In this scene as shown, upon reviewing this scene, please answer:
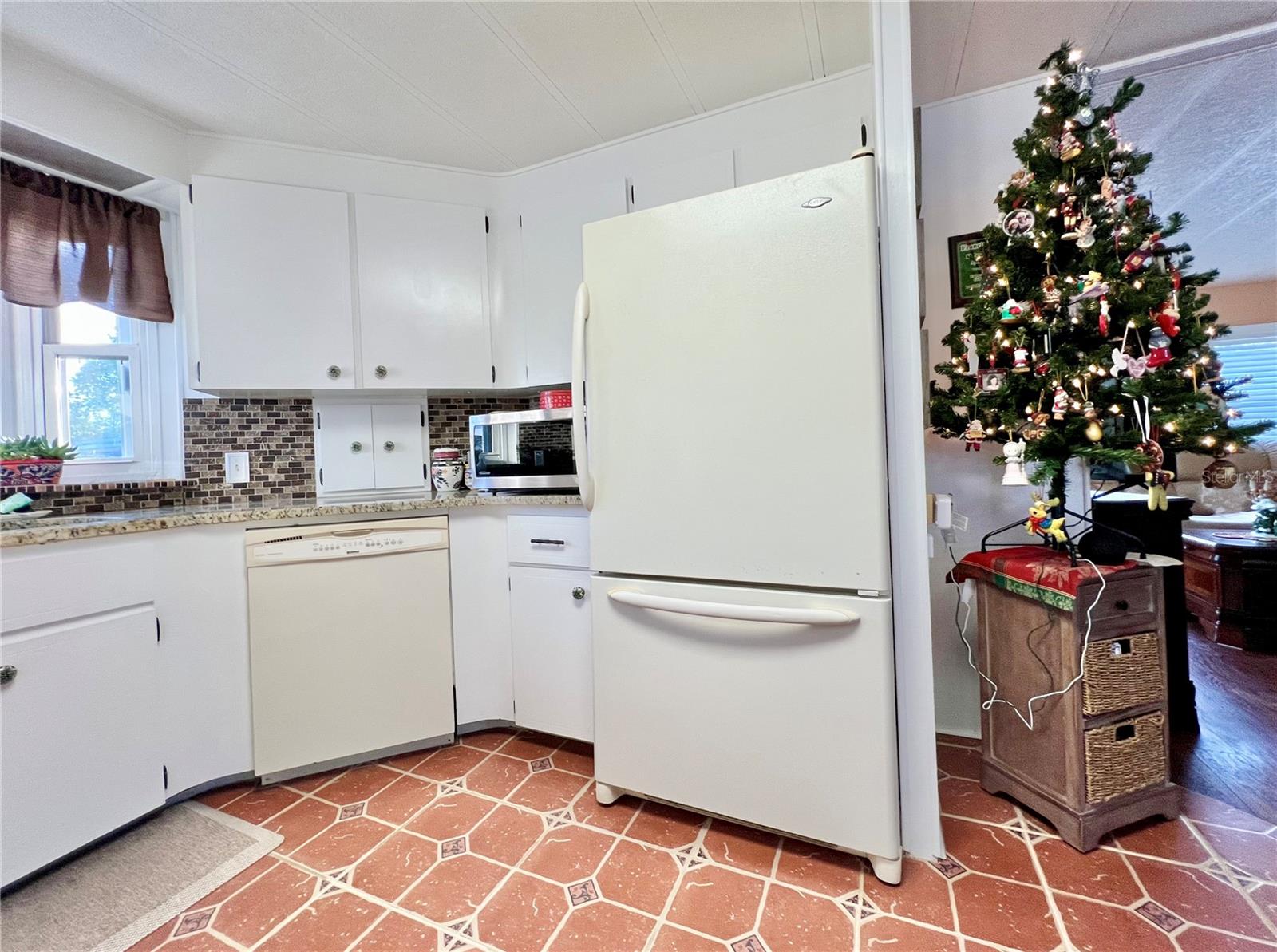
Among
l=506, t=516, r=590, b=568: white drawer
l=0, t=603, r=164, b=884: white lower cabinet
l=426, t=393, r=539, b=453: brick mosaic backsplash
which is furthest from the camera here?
l=426, t=393, r=539, b=453: brick mosaic backsplash

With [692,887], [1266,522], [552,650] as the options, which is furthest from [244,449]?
[1266,522]

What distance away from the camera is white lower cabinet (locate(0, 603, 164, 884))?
4.14ft

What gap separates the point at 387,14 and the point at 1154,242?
2104 mm

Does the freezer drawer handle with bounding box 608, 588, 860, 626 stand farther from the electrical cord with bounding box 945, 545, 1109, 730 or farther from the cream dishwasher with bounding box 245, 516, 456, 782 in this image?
the cream dishwasher with bounding box 245, 516, 456, 782

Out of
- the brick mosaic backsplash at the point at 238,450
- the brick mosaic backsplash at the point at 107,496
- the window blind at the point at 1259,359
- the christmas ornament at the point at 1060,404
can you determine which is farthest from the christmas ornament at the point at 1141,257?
the window blind at the point at 1259,359

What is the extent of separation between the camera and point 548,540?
6.06 feet

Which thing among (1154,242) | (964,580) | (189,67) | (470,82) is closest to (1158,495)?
(964,580)

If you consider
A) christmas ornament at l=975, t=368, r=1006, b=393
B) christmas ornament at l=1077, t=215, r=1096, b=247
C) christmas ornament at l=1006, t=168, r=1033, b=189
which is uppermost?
christmas ornament at l=1006, t=168, r=1033, b=189

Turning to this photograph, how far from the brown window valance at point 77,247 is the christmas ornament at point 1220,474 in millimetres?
3332

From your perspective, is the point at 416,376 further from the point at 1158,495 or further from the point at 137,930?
the point at 1158,495

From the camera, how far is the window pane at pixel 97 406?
1933mm

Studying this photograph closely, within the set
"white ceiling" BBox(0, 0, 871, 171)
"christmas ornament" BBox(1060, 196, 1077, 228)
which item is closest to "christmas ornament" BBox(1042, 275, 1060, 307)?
"christmas ornament" BBox(1060, 196, 1077, 228)

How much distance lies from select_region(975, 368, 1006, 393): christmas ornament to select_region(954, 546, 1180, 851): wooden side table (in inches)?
18.6

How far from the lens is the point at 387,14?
147 centimetres
